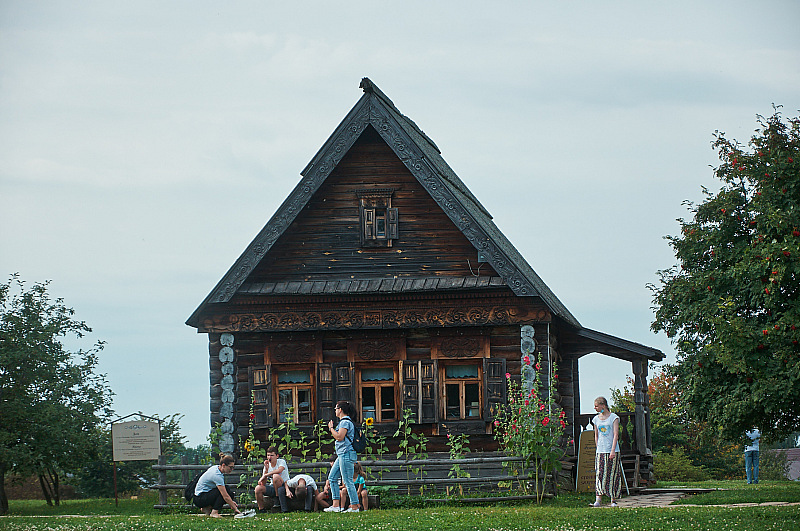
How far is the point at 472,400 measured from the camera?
21.0m

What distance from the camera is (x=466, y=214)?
794 inches

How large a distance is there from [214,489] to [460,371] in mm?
6461

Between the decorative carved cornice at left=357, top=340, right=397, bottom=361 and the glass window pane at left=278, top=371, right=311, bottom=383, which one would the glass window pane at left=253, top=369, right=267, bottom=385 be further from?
the decorative carved cornice at left=357, top=340, right=397, bottom=361

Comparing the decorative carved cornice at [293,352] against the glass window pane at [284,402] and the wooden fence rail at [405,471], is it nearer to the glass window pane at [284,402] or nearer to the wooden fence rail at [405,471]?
the glass window pane at [284,402]

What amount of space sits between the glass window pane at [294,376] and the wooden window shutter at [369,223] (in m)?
3.28

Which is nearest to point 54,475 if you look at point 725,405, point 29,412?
point 29,412

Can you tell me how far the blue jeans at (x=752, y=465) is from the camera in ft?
83.5

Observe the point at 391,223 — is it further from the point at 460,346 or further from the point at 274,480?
the point at 274,480

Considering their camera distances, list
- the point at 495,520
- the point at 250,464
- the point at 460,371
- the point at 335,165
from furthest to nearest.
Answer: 1. the point at 460,371
2. the point at 335,165
3. the point at 250,464
4. the point at 495,520

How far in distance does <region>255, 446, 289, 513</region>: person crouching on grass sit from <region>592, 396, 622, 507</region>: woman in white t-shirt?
5.36 m

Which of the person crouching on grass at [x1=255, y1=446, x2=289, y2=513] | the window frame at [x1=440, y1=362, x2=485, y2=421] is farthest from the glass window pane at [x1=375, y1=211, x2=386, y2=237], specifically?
the person crouching on grass at [x1=255, y1=446, x2=289, y2=513]

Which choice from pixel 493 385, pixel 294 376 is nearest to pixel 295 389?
pixel 294 376

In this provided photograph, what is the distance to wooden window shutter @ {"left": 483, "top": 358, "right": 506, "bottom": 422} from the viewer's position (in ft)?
67.3

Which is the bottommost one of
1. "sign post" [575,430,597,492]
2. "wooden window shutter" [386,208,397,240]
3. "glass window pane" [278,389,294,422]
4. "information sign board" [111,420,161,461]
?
"sign post" [575,430,597,492]
